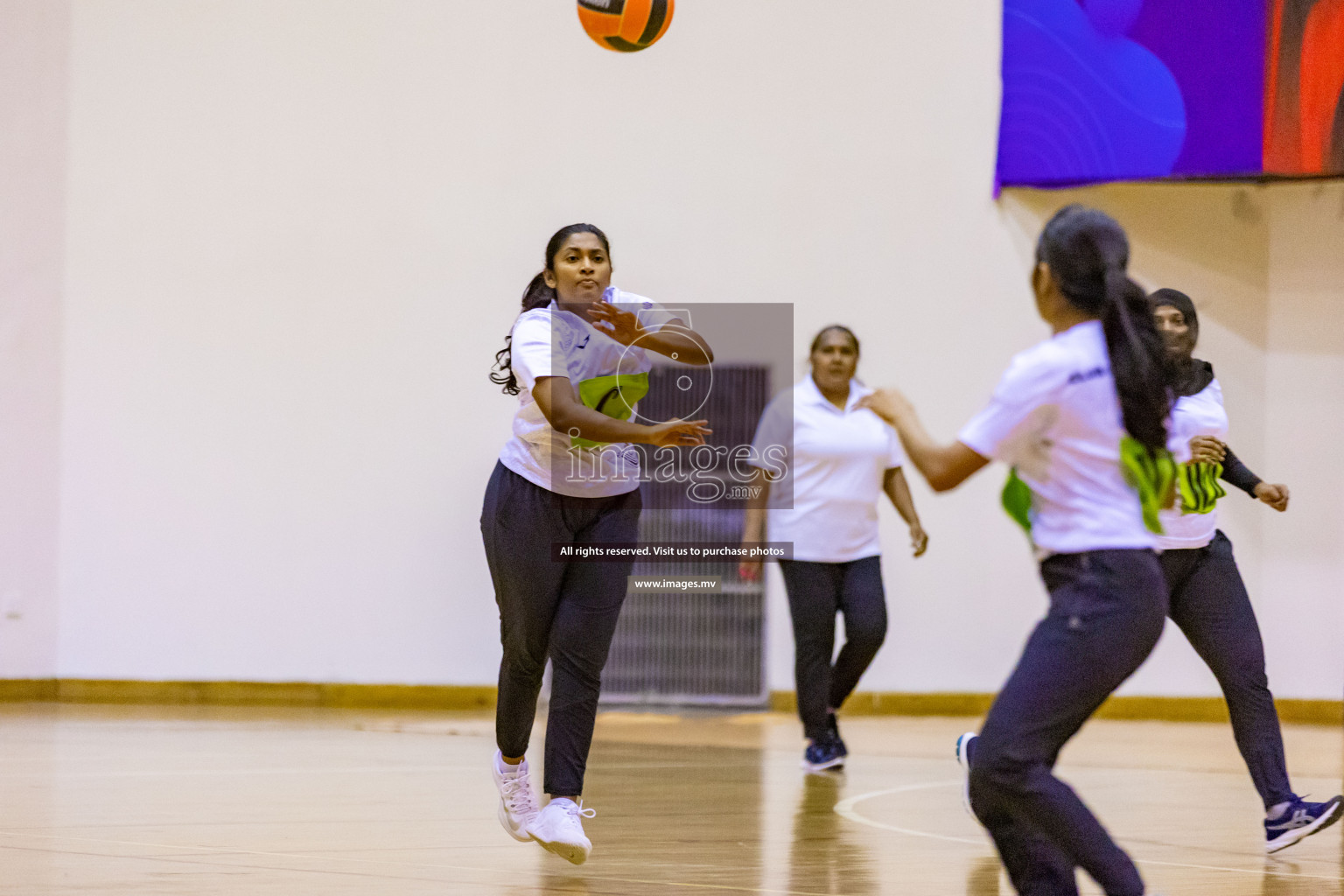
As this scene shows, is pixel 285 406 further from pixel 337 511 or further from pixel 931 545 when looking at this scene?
pixel 931 545

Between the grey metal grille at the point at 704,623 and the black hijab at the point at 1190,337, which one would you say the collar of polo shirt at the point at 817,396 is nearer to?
the grey metal grille at the point at 704,623

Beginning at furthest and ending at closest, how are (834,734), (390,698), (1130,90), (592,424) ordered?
(390,698)
(1130,90)
(834,734)
(592,424)

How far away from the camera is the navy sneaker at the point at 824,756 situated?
6070mm

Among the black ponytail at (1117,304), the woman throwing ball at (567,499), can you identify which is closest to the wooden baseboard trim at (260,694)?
the woman throwing ball at (567,499)

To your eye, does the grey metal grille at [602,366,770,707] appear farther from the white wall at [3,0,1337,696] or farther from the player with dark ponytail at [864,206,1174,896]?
the player with dark ponytail at [864,206,1174,896]

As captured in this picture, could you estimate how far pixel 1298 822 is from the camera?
13.7 ft

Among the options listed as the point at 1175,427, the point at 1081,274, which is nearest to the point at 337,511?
the point at 1175,427

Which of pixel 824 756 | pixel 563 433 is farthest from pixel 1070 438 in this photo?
pixel 824 756

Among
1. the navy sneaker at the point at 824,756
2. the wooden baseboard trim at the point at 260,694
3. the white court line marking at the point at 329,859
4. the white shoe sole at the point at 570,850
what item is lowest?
the wooden baseboard trim at the point at 260,694

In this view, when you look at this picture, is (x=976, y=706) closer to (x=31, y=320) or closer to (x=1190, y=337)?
(x=1190, y=337)

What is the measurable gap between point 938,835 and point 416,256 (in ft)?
17.2

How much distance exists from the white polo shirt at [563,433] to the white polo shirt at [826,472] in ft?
7.79

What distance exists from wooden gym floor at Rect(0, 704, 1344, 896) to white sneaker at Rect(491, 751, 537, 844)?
9 centimetres

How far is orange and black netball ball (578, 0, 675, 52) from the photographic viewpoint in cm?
598
